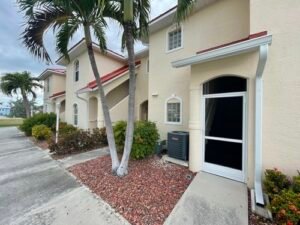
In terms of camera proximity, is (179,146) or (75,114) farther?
(75,114)

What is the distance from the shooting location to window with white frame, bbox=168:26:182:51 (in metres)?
9.37

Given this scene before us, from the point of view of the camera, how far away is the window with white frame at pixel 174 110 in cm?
905

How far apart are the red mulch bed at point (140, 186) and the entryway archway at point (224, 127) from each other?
1123 mm

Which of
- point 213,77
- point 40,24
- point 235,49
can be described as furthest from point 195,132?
point 40,24

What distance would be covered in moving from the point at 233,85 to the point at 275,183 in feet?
13.5

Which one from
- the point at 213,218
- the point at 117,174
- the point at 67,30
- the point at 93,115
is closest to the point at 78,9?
the point at 67,30

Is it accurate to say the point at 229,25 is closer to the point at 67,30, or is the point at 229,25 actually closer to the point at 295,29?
the point at 295,29

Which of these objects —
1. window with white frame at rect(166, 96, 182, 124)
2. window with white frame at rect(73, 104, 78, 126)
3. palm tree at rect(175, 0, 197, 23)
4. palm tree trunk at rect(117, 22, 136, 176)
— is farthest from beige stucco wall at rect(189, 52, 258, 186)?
window with white frame at rect(73, 104, 78, 126)

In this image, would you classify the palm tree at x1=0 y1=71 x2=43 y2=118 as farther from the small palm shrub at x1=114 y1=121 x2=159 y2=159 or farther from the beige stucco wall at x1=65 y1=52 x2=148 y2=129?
the small palm shrub at x1=114 y1=121 x2=159 y2=159

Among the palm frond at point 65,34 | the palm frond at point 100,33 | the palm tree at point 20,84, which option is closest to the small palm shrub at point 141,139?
the palm frond at point 100,33

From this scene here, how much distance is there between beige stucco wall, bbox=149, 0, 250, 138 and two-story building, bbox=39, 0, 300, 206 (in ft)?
0.13

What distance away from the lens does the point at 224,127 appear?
7449mm

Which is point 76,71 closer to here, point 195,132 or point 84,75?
point 84,75

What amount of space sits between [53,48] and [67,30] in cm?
93
